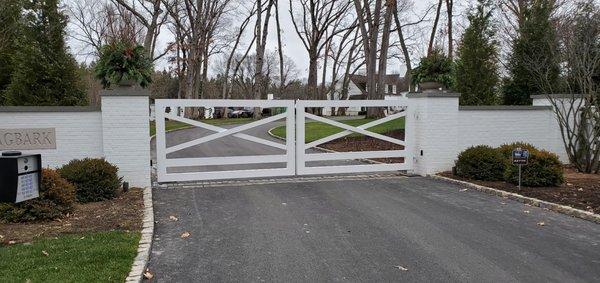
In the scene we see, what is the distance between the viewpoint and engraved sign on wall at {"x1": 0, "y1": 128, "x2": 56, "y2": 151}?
8438 millimetres

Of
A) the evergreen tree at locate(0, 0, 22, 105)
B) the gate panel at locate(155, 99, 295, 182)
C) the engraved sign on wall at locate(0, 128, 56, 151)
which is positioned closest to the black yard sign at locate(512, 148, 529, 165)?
the gate panel at locate(155, 99, 295, 182)

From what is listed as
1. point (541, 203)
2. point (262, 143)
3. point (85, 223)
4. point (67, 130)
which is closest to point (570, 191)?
point (541, 203)

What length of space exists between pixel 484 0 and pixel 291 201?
1373cm

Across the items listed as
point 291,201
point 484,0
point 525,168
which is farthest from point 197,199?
point 484,0

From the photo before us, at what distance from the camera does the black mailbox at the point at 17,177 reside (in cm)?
396

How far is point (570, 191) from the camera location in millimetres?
8719

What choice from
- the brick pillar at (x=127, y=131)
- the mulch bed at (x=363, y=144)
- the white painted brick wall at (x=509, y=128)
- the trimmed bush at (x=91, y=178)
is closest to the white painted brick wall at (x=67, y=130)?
the brick pillar at (x=127, y=131)

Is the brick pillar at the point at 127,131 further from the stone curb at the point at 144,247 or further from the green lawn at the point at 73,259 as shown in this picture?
the green lawn at the point at 73,259

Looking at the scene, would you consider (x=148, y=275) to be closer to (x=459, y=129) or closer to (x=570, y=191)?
(x=570, y=191)

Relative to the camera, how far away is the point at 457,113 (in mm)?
11102

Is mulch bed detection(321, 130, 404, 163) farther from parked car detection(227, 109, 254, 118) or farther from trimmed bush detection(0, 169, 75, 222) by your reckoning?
parked car detection(227, 109, 254, 118)

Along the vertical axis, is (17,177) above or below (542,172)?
above

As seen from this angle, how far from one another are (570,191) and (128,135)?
8117mm

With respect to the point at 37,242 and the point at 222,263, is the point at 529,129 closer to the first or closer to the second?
the point at 222,263
